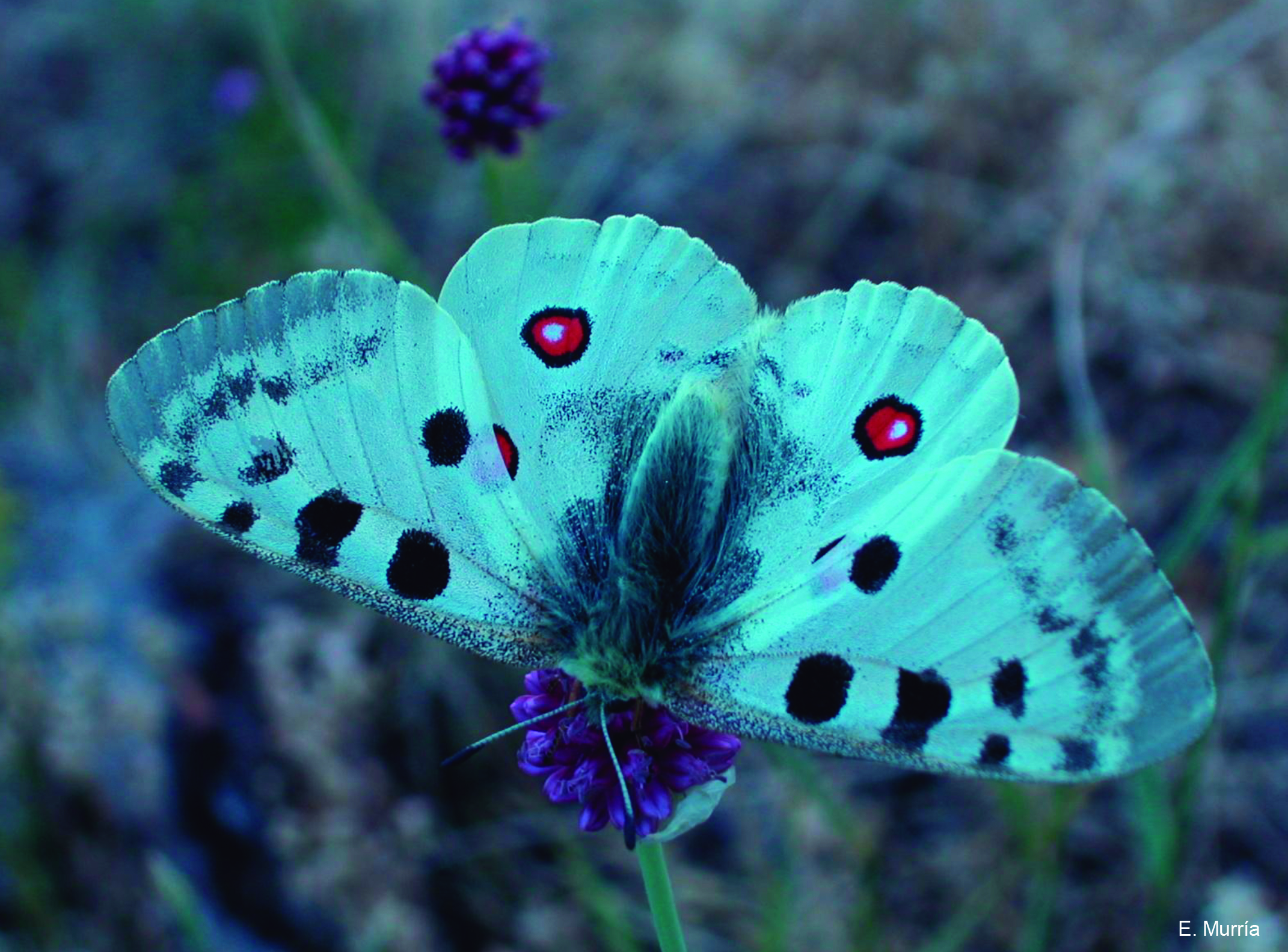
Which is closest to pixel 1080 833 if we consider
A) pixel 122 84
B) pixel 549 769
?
pixel 549 769

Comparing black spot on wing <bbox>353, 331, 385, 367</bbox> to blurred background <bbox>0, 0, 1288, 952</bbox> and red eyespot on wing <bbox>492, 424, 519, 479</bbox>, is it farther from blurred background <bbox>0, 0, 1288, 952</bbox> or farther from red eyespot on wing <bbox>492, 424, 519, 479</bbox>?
blurred background <bbox>0, 0, 1288, 952</bbox>

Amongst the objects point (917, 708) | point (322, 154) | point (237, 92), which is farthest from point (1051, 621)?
point (237, 92)

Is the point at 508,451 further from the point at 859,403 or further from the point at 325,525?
the point at 859,403

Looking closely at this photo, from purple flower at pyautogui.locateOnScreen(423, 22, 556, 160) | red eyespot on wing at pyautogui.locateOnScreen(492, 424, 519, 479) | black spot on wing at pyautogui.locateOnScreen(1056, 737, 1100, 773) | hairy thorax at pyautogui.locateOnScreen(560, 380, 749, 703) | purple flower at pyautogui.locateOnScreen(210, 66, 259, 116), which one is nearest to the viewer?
black spot on wing at pyautogui.locateOnScreen(1056, 737, 1100, 773)

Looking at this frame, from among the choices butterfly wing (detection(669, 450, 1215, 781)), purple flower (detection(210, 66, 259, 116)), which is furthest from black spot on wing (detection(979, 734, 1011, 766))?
purple flower (detection(210, 66, 259, 116))

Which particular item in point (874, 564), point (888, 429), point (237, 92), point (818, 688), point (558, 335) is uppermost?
point (237, 92)

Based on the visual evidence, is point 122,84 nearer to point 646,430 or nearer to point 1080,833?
point 646,430
